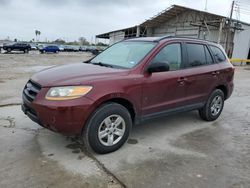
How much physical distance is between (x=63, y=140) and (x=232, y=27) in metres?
24.3

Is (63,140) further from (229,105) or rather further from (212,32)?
(212,32)

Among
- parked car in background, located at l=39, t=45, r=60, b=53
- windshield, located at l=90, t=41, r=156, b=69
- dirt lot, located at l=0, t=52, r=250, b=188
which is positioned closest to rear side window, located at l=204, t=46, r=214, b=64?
dirt lot, located at l=0, t=52, r=250, b=188

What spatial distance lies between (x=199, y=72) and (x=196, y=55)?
1.20 feet

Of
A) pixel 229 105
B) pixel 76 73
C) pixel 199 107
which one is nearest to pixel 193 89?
pixel 199 107

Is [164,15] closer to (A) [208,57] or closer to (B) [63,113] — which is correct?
(A) [208,57]

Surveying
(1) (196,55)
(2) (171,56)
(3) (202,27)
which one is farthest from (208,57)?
(3) (202,27)

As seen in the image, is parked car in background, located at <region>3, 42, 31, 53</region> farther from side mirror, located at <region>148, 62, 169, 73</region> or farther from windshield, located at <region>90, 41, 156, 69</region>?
side mirror, located at <region>148, 62, 169, 73</region>

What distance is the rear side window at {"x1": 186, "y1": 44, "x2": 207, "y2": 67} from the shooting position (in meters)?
4.86

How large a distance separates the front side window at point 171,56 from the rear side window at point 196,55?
Answer: 0.97 ft

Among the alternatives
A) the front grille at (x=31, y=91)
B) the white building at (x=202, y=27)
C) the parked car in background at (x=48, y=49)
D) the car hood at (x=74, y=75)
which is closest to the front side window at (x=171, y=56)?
the car hood at (x=74, y=75)

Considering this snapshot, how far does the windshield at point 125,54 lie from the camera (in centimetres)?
418

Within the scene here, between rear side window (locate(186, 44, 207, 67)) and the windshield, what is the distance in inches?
36.3

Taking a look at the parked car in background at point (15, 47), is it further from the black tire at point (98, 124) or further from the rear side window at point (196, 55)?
the black tire at point (98, 124)

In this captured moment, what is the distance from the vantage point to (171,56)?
14.9ft
